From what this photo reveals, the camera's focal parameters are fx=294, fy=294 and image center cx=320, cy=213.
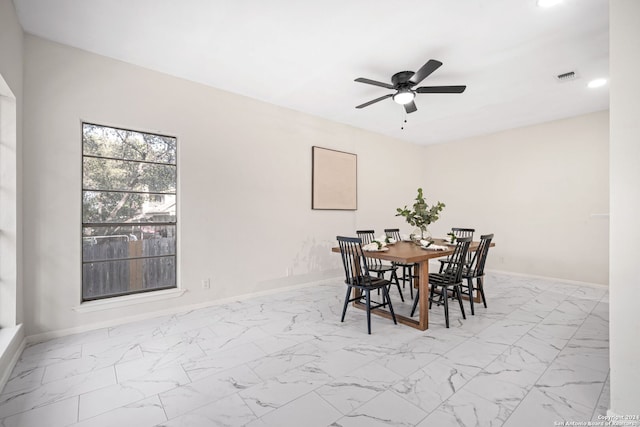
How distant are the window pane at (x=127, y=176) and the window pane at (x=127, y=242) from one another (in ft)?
1.47

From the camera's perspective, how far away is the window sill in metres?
2.90

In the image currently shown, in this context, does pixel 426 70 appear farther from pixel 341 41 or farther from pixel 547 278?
pixel 547 278

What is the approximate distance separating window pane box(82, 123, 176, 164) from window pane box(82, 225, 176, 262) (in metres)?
0.79

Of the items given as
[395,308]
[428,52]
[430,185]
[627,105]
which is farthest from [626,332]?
[430,185]

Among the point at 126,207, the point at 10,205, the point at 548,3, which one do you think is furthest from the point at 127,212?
the point at 548,3

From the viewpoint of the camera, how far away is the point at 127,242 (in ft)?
10.6

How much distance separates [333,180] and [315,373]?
3.41 meters

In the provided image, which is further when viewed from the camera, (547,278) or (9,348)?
(547,278)

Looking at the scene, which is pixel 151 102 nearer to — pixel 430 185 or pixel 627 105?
pixel 627 105

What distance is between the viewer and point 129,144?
3.26 metres

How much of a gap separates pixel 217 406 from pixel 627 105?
2862 millimetres

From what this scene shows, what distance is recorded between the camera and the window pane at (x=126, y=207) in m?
3.03

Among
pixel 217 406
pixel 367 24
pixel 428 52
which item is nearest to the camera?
pixel 217 406

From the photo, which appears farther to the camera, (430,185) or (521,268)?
Result: (430,185)
